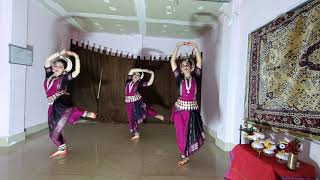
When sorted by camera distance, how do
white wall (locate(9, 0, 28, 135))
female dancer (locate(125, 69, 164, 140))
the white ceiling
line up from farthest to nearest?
female dancer (locate(125, 69, 164, 140))
the white ceiling
white wall (locate(9, 0, 28, 135))

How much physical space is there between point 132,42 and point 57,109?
161 inches

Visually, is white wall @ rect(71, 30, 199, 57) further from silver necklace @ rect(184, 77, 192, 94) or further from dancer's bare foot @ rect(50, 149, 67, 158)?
dancer's bare foot @ rect(50, 149, 67, 158)

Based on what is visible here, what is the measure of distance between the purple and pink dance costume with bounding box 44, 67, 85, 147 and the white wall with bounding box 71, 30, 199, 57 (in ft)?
12.3

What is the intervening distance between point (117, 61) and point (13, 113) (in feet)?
11.1

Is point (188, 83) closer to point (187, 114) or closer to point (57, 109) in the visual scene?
point (187, 114)

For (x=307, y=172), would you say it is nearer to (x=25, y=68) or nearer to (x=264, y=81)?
(x=264, y=81)

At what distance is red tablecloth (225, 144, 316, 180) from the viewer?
201 cm

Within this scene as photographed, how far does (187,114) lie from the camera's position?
3.44m

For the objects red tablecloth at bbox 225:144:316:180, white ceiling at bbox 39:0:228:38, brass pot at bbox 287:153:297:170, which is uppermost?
white ceiling at bbox 39:0:228:38

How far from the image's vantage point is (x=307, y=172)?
6.74 feet

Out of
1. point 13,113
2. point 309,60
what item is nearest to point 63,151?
point 13,113

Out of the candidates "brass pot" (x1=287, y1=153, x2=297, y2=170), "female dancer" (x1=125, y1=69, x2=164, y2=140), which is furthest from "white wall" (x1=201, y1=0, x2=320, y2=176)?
"brass pot" (x1=287, y1=153, x2=297, y2=170)

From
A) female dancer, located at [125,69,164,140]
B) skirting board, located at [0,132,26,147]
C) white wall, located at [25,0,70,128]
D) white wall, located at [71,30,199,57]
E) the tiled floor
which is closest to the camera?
the tiled floor

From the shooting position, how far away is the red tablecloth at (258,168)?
2.01 meters
